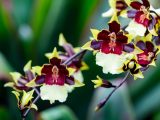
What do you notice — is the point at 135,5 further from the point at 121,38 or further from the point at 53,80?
the point at 53,80

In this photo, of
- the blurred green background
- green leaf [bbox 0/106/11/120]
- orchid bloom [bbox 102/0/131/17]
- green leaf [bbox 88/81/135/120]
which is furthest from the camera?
the blurred green background

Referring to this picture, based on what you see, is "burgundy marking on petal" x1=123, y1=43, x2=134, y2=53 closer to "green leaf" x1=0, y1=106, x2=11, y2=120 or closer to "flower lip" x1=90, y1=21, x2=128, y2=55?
"flower lip" x1=90, y1=21, x2=128, y2=55

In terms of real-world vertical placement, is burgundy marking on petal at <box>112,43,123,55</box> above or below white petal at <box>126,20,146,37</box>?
below

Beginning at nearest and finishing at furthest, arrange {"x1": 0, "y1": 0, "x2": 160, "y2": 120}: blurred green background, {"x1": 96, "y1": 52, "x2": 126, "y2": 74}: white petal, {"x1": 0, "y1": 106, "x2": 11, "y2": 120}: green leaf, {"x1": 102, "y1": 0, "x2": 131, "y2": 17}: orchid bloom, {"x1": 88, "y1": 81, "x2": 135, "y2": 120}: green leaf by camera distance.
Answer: {"x1": 96, "y1": 52, "x2": 126, "y2": 74}: white petal → {"x1": 102, "y1": 0, "x2": 131, "y2": 17}: orchid bloom → {"x1": 88, "y1": 81, "x2": 135, "y2": 120}: green leaf → {"x1": 0, "y1": 106, "x2": 11, "y2": 120}: green leaf → {"x1": 0, "y1": 0, "x2": 160, "y2": 120}: blurred green background

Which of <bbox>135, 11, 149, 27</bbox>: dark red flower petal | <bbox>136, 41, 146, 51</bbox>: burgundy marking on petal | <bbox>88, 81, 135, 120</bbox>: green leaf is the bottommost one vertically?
<bbox>88, 81, 135, 120</bbox>: green leaf

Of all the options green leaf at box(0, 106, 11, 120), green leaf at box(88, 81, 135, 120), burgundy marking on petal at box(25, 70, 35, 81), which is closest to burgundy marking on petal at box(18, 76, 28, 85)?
burgundy marking on petal at box(25, 70, 35, 81)

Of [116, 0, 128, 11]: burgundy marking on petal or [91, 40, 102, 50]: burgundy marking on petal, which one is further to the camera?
[116, 0, 128, 11]: burgundy marking on petal

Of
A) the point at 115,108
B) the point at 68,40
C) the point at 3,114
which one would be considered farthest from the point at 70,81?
the point at 68,40

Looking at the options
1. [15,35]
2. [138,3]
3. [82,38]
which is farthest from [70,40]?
[138,3]
